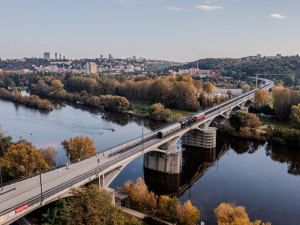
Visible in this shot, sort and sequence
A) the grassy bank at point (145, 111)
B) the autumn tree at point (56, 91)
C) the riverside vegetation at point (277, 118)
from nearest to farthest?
1. the riverside vegetation at point (277, 118)
2. the grassy bank at point (145, 111)
3. the autumn tree at point (56, 91)

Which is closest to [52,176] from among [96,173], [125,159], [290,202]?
[96,173]

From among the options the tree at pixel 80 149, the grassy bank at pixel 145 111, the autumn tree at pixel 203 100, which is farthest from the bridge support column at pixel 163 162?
the autumn tree at pixel 203 100

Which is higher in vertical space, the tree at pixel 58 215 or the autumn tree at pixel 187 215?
the tree at pixel 58 215

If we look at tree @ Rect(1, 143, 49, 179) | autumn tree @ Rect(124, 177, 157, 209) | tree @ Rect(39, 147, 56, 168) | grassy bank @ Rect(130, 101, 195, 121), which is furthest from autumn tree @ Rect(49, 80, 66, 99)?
autumn tree @ Rect(124, 177, 157, 209)

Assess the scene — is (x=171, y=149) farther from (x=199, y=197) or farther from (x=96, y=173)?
(x=96, y=173)

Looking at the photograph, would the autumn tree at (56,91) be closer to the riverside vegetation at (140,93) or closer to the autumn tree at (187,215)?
the riverside vegetation at (140,93)

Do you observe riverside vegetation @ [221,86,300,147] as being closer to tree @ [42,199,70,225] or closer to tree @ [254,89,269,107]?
tree @ [254,89,269,107]

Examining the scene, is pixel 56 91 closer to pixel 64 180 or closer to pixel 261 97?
pixel 261 97
